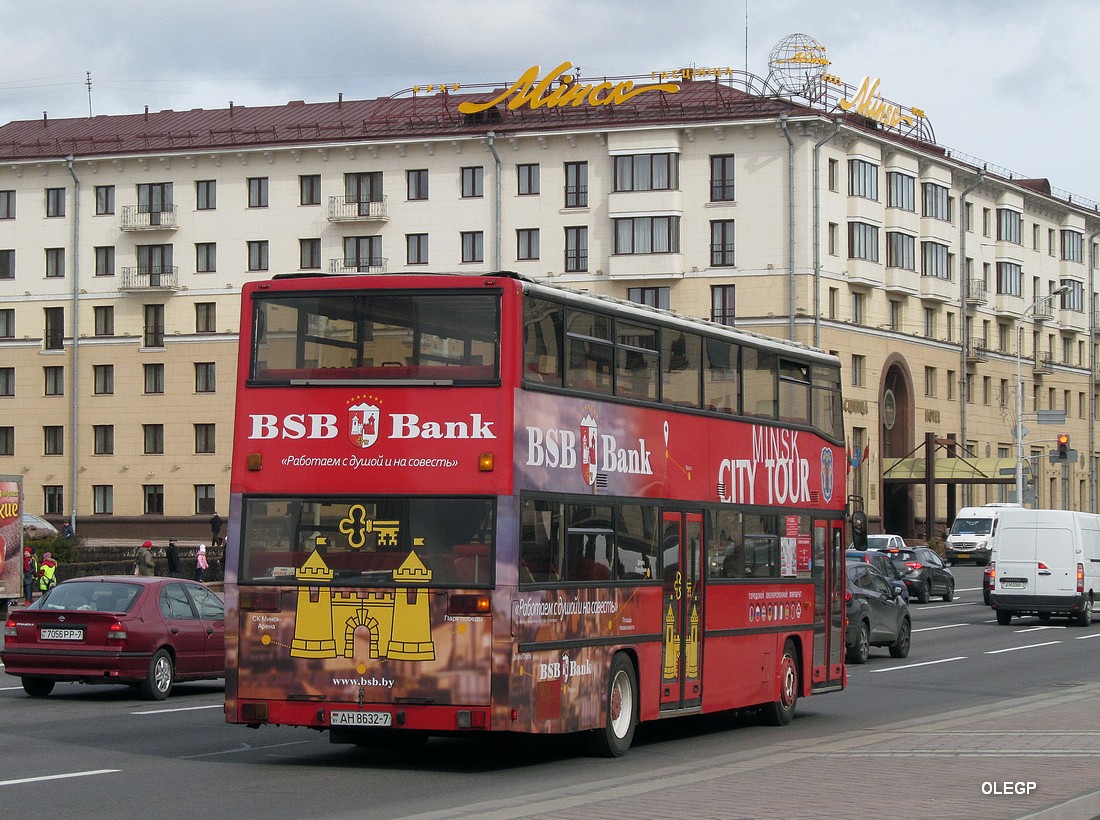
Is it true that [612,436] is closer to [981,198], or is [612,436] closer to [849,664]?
[849,664]

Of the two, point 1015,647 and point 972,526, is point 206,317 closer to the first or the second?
point 972,526

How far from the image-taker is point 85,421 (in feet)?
257

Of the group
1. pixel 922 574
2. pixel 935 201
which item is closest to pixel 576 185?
pixel 935 201

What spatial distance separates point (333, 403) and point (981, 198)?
255 ft

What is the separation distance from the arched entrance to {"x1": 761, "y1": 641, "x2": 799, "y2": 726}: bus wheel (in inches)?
2368

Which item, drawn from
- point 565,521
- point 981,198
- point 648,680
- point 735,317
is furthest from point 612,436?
point 981,198

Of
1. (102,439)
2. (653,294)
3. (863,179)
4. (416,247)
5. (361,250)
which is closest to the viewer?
(653,294)

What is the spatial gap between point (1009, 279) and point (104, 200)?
45.2m

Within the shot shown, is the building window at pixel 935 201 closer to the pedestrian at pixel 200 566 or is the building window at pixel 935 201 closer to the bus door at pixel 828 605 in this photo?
the pedestrian at pixel 200 566

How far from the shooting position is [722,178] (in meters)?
72.2

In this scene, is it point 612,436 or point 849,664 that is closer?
point 612,436

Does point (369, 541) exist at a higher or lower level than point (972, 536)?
higher

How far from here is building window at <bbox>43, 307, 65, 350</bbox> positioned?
79.1 meters

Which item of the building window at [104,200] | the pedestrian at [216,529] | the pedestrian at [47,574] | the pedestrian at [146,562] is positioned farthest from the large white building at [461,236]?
the pedestrian at [47,574]
